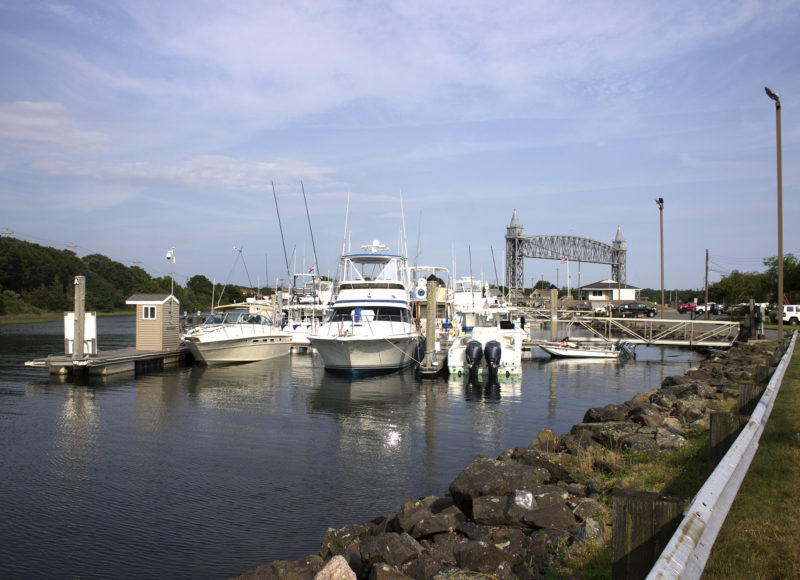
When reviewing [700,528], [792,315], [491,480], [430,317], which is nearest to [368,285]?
[430,317]

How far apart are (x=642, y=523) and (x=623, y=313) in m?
75.6

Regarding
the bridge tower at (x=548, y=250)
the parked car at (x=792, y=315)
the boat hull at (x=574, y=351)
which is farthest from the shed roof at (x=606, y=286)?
the boat hull at (x=574, y=351)

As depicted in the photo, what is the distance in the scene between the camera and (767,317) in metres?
59.9

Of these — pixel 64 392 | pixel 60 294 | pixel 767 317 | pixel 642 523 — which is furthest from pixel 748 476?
pixel 60 294

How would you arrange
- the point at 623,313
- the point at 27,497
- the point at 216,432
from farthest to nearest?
the point at 623,313, the point at 216,432, the point at 27,497

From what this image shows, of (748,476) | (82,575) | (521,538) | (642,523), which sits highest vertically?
(642,523)

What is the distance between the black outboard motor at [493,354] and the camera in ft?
96.9

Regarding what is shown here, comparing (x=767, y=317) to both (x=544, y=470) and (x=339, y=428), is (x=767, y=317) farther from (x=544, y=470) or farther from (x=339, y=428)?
(x=544, y=470)

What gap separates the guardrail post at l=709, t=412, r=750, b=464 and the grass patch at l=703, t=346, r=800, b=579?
0.45m

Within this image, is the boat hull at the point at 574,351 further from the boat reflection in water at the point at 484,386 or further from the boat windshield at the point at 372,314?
the boat windshield at the point at 372,314

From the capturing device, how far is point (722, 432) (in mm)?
6848

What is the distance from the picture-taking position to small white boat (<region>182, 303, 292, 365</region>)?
34.5m

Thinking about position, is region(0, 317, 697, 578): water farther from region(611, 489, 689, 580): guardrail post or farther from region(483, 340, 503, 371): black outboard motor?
region(611, 489, 689, 580): guardrail post

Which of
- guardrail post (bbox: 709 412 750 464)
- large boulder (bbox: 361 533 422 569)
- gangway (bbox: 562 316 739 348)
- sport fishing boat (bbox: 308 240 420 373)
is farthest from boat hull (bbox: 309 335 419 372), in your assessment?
guardrail post (bbox: 709 412 750 464)
